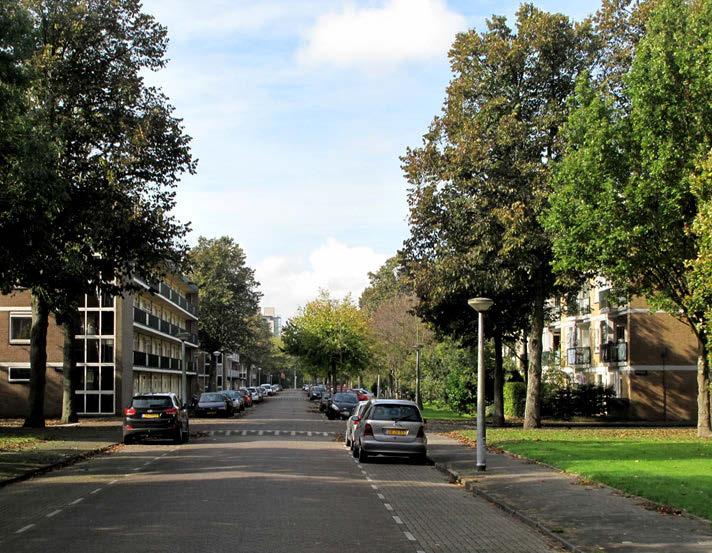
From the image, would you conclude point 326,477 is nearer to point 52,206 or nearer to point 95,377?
point 52,206

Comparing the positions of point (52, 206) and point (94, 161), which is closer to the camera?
point (52, 206)

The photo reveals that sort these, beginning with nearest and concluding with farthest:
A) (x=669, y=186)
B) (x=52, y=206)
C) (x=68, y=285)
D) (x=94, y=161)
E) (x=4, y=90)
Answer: (x=4, y=90) < (x=52, y=206) < (x=669, y=186) < (x=68, y=285) < (x=94, y=161)

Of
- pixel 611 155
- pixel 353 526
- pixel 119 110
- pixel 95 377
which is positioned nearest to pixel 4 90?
pixel 353 526

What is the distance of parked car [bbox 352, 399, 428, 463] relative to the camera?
22.6m

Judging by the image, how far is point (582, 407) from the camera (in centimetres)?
4912

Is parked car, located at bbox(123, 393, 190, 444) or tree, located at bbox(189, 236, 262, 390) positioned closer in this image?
parked car, located at bbox(123, 393, 190, 444)

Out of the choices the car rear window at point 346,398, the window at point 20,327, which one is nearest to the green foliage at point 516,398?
the car rear window at point 346,398

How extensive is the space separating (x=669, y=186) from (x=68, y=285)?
70.1 feet

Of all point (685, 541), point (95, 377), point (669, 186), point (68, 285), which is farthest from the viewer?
point (95, 377)

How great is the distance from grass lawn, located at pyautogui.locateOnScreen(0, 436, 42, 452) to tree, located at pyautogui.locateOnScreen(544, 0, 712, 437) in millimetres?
18855

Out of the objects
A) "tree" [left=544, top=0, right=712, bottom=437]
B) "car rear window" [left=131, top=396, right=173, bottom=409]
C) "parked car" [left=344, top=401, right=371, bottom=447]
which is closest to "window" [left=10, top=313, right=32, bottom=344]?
"car rear window" [left=131, top=396, right=173, bottom=409]

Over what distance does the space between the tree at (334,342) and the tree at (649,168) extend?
150ft

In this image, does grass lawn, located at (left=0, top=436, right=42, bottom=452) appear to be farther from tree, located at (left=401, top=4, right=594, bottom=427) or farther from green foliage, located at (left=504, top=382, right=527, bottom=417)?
green foliage, located at (left=504, top=382, right=527, bottom=417)

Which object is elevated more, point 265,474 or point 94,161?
point 94,161
